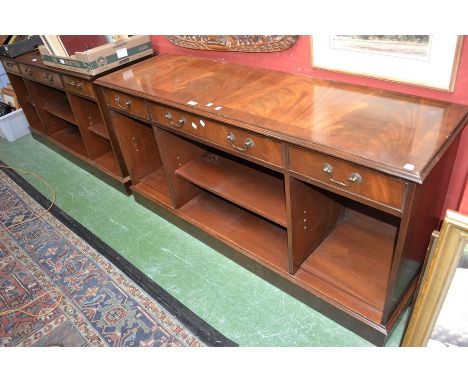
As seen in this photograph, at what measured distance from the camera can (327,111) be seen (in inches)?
61.9

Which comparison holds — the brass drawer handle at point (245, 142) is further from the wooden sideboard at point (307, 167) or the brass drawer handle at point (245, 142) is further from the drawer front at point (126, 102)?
the drawer front at point (126, 102)

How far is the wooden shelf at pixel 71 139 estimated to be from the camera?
328 cm

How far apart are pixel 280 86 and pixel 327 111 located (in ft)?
1.14

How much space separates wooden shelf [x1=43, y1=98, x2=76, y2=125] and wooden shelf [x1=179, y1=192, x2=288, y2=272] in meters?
1.42

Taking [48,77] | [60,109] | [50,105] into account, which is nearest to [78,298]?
[48,77]

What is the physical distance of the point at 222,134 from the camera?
174 cm

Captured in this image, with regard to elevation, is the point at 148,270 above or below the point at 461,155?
below

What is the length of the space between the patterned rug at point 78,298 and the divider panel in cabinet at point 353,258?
0.53m

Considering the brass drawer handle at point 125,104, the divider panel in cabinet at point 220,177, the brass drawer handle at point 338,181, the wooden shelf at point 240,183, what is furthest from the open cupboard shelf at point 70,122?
the brass drawer handle at point 338,181

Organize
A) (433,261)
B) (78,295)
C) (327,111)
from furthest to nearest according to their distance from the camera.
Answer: (78,295) < (327,111) < (433,261)

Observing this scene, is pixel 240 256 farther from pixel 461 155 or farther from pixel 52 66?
pixel 52 66
